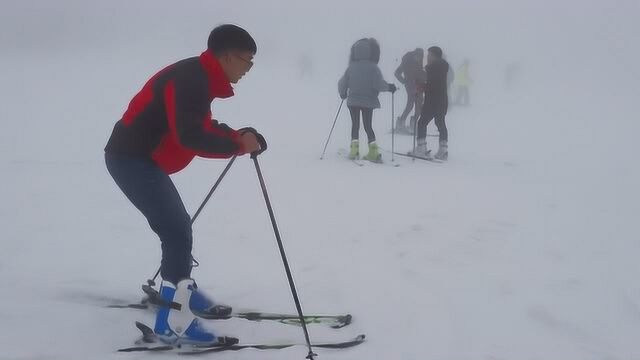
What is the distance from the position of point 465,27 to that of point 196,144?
198 feet

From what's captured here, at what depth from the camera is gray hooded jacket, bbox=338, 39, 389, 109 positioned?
26.0ft

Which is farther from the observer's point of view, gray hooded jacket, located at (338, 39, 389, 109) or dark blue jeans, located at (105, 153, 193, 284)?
gray hooded jacket, located at (338, 39, 389, 109)

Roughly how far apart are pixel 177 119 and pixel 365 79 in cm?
577

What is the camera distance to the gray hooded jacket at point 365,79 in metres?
7.92

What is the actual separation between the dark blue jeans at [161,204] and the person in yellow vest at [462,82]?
56.4 feet

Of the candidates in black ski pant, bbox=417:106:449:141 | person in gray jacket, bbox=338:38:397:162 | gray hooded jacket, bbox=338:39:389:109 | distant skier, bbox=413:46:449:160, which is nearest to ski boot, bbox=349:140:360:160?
person in gray jacket, bbox=338:38:397:162

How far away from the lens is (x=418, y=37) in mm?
53031

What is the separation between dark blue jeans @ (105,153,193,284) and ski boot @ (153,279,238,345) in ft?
0.18

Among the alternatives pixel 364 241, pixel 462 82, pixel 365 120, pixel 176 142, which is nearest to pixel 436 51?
pixel 365 120

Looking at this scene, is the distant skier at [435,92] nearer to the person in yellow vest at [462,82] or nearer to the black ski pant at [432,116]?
the black ski pant at [432,116]

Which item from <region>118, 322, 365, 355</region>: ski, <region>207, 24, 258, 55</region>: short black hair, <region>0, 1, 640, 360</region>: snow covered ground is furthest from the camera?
<region>0, 1, 640, 360</region>: snow covered ground

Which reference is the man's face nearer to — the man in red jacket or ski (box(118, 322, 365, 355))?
the man in red jacket

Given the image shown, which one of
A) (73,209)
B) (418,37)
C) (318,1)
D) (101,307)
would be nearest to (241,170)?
(73,209)

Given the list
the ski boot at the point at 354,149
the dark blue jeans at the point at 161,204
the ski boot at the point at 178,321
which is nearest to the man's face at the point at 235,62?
the dark blue jeans at the point at 161,204
